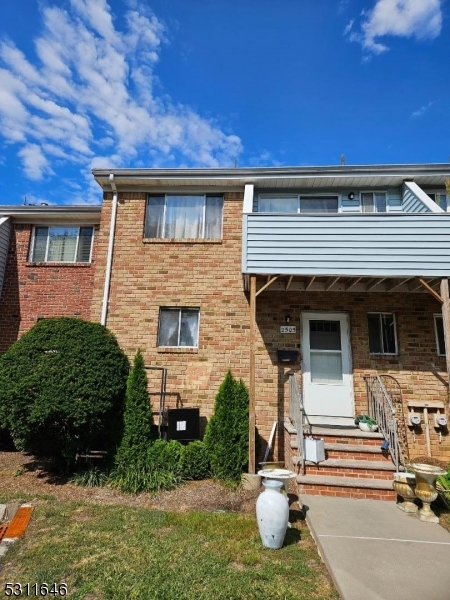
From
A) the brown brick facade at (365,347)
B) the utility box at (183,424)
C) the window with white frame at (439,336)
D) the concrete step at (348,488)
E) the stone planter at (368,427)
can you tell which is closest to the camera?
the concrete step at (348,488)

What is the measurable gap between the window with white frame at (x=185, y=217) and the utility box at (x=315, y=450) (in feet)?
16.9

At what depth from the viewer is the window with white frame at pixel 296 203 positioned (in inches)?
346

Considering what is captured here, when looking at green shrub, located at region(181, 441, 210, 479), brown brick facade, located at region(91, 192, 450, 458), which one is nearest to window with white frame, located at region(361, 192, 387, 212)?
brown brick facade, located at region(91, 192, 450, 458)

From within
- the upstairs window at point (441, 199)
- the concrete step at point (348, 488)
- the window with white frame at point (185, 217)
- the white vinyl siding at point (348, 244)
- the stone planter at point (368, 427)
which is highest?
the upstairs window at point (441, 199)

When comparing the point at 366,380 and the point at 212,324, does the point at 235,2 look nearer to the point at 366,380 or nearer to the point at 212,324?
the point at 212,324

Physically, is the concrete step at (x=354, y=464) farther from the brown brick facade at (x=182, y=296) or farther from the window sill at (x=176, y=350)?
the window sill at (x=176, y=350)

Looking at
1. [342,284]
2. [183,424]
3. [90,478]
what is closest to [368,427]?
[342,284]

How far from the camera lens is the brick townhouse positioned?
686cm

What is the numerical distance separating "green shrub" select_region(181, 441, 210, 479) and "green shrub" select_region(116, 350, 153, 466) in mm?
714

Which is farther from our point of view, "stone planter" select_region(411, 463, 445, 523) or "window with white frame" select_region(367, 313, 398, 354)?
"window with white frame" select_region(367, 313, 398, 354)

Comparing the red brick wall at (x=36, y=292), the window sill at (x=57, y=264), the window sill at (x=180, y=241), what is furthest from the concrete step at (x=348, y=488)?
the window sill at (x=57, y=264)

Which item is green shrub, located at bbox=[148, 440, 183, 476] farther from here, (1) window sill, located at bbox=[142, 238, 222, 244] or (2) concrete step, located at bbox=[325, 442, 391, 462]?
(1) window sill, located at bbox=[142, 238, 222, 244]

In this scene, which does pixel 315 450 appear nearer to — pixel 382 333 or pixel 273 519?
pixel 273 519

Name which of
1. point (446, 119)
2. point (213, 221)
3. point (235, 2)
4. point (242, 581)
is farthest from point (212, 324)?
point (446, 119)
